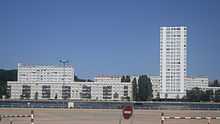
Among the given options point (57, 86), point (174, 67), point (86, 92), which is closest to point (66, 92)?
point (57, 86)

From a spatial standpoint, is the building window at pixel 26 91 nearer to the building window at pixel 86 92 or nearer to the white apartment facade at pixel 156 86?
the building window at pixel 86 92

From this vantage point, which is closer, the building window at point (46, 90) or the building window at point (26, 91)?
the building window at point (46, 90)

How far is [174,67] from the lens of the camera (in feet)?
622

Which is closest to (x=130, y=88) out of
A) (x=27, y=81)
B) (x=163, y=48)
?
(x=163, y=48)

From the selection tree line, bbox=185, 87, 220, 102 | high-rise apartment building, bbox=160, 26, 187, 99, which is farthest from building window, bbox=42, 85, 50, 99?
tree line, bbox=185, 87, 220, 102

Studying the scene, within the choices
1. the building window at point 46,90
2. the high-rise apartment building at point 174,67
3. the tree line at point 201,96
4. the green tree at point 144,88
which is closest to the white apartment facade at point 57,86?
the building window at point 46,90

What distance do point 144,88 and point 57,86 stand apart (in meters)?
34.0

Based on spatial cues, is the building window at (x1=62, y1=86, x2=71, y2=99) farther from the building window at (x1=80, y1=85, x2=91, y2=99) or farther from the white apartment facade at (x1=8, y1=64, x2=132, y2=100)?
the building window at (x1=80, y1=85, x2=91, y2=99)

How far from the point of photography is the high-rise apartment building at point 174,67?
186125 mm

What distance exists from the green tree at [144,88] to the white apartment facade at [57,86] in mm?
12935

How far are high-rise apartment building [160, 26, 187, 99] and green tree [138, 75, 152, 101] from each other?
17.9 meters

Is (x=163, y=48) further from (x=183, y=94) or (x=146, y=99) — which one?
(x=146, y=99)

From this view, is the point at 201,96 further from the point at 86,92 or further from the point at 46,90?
the point at 46,90

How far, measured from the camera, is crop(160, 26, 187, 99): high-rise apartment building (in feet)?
611
